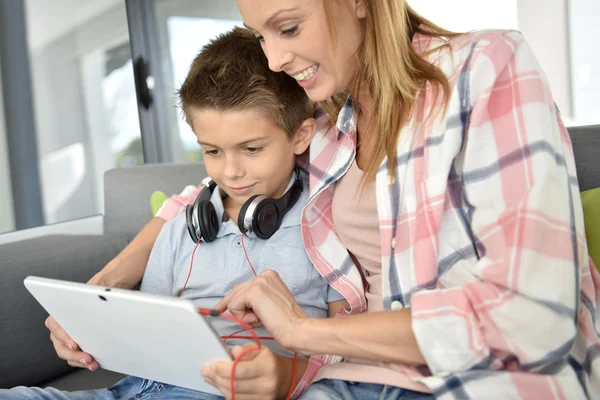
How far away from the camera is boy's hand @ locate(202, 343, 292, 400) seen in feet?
3.05

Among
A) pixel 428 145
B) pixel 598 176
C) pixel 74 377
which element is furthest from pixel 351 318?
pixel 74 377

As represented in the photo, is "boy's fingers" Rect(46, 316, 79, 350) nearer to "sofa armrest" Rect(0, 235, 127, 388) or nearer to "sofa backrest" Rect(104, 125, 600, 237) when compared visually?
"sofa armrest" Rect(0, 235, 127, 388)

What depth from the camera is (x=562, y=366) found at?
0.90 m

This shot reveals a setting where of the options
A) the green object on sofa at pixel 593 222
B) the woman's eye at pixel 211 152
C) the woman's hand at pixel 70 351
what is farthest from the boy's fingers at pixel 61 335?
the green object on sofa at pixel 593 222

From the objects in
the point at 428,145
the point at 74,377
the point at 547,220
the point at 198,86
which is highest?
the point at 198,86

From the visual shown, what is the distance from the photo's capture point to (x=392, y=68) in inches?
41.6

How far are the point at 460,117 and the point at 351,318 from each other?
352mm

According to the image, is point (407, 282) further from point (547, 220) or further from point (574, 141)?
point (574, 141)

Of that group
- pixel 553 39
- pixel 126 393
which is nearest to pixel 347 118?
pixel 126 393

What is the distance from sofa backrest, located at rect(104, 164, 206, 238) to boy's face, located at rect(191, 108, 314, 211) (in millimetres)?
537

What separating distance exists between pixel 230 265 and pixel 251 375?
42cm

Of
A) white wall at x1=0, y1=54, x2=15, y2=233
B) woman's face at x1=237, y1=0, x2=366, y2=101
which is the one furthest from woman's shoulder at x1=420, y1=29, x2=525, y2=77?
white wall at x1=0, y1=54, x2=15, y2=233

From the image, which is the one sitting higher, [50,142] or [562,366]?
[50,142]

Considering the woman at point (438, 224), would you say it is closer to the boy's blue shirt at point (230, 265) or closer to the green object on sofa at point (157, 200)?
the boy's blue shirt at point (230, 265)
